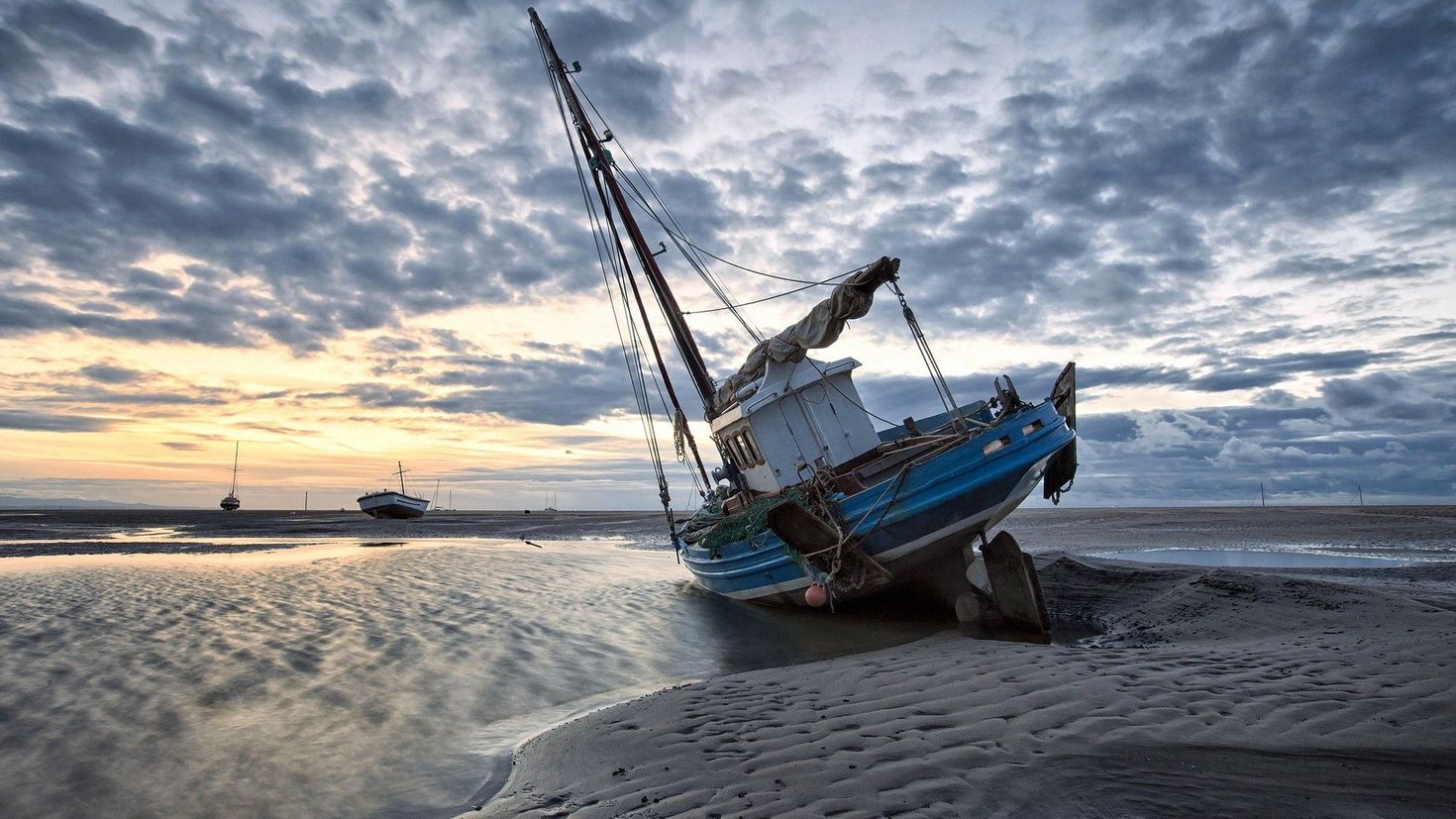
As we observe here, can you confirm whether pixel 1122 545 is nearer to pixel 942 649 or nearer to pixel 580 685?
pixel 942 649

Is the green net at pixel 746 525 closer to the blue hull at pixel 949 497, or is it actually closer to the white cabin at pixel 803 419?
the white cabin at pixel 803 419

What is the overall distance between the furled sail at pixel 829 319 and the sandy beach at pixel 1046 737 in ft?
24.0

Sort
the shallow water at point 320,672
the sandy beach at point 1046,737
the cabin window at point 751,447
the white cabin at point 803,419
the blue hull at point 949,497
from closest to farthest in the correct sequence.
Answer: the sandy beach at point 1046,737
the shallow water at point 320,672
the blue hull at point 949,497
the white cabin at point 803,419
the cabin window at point 751,447

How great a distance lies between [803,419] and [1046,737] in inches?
426

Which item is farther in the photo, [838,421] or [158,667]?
[838,421]

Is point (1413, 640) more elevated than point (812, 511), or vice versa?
point (812, 511)

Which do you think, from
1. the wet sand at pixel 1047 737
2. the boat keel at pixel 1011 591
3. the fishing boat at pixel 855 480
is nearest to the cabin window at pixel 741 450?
the fishing boat at pixel 855 480

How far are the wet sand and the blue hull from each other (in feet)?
11.7

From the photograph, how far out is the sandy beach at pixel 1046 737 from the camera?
409 cm

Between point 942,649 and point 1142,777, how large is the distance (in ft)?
14.7

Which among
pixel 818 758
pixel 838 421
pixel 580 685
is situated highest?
pixel 838 421

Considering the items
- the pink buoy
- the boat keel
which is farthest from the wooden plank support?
the pink buoy

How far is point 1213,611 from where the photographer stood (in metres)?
10.5

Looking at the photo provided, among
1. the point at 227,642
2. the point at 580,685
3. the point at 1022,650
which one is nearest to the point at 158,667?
the point at 227,642
